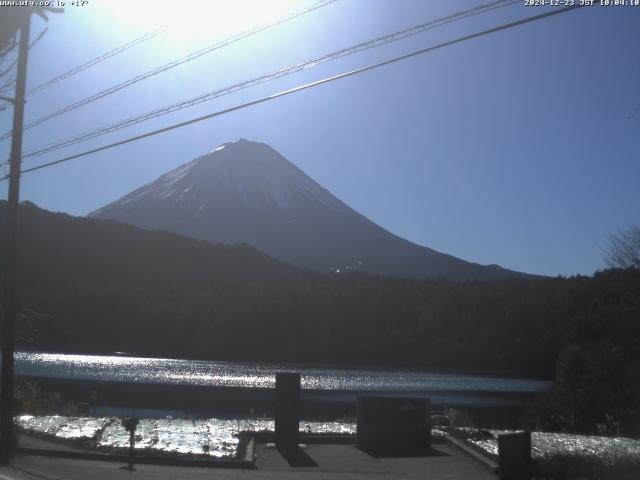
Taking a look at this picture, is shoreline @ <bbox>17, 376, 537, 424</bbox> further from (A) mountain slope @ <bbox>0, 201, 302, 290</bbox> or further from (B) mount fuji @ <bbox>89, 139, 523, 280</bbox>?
(B) mount fuji @ <bbox>89, 139, 523, 280</bbox>

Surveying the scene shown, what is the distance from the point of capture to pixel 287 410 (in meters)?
16.8

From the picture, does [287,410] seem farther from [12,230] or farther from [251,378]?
[251,378]

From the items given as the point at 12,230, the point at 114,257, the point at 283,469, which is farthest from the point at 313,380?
the point at 114,257

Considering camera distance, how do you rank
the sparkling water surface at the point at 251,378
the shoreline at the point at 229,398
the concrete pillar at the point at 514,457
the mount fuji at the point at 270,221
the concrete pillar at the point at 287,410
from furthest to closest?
the mount fuji at the point at 270,221 → the sparkling water surface at the point at 251,378 → the shoreline at the point at 229,398 → the concrete pillar at the point at 287,410 → the concrete pillar at the point at 514,457

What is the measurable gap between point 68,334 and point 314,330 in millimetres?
22317

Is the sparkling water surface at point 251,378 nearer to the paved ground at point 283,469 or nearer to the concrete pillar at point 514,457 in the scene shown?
the paved ground at point 283,469

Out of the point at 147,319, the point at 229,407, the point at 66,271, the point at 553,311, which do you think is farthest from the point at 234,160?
the point at 229,407

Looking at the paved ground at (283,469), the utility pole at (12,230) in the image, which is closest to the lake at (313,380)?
the utility pole at (12,230)

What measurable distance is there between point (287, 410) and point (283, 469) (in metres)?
2.58

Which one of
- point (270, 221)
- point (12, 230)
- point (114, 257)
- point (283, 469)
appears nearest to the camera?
point (283, 469)

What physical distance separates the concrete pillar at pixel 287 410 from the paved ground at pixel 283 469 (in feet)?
2.63

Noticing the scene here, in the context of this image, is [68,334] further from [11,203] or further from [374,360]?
[11,203]

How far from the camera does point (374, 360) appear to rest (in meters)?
77.8

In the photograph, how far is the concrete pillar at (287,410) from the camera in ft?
55.0
